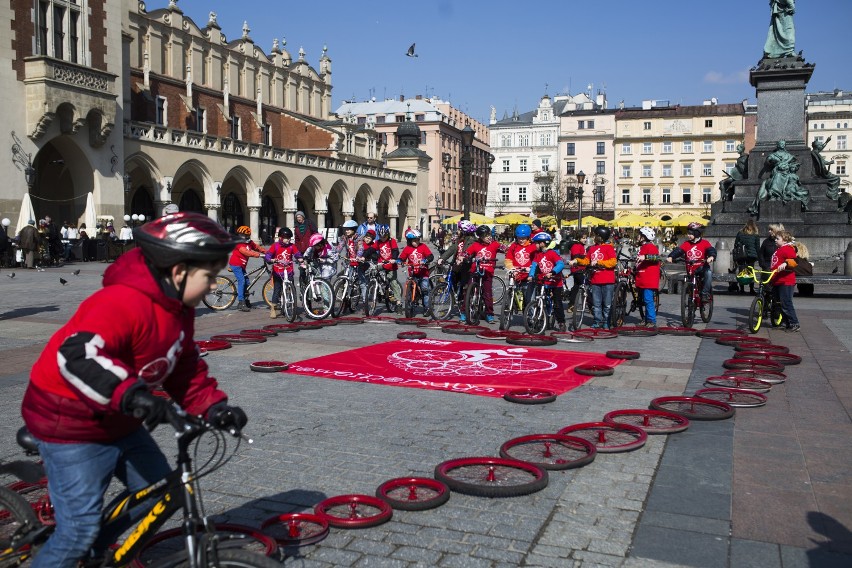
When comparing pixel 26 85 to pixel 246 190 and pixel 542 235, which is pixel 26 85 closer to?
pixel 246 190

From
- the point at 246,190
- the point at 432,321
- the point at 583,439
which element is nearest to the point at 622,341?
the point at 432,321

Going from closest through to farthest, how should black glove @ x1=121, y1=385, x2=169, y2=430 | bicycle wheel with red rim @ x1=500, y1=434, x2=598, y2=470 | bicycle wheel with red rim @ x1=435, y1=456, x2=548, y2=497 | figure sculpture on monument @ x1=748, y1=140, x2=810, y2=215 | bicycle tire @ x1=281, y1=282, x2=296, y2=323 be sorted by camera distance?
black glove @ x1=121, y1=385, x2=169, y2=430
bicycle wheel with red rim @ x1=435, y1=456, x2=548, y2=497
bicycle wheel with red rim @ x1=500, y1=434, x2=598, y2=470
bicycle tire @ x1=281, y1=282, x2=296, y2=323
figure sculpture on monument @ x1=748, y1=140, x2=810, y2=215

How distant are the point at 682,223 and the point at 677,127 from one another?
4275cm

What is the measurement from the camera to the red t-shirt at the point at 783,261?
12688 millimetres

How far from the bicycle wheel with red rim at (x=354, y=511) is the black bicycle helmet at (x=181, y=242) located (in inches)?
78.6

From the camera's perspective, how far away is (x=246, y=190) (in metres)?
47.9

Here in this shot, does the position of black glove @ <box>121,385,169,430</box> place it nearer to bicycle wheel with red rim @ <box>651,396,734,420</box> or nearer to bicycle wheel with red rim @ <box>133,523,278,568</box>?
bicycle wheel with red rim @ <box>133,523,278,568</box>

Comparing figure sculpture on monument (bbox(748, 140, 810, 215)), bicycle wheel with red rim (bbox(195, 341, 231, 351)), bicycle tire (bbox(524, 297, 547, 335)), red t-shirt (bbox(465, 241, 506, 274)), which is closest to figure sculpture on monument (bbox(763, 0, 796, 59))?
figure sculpture on monument (bbox(748, 140, 810, 215))

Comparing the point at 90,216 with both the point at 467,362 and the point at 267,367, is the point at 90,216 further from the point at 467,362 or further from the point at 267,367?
the point at 467,362

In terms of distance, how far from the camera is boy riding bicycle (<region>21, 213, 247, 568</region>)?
2785mm

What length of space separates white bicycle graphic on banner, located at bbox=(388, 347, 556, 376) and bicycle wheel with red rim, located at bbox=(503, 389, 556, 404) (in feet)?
4.73

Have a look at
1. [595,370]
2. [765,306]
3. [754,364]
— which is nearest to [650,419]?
[595,370]

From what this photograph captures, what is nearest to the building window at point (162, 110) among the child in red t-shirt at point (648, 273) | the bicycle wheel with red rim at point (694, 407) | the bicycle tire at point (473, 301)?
the bicycle tire at point (473, 301)

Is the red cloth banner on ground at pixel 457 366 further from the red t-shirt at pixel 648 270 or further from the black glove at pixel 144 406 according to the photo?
the black glove at pixel 144 406
